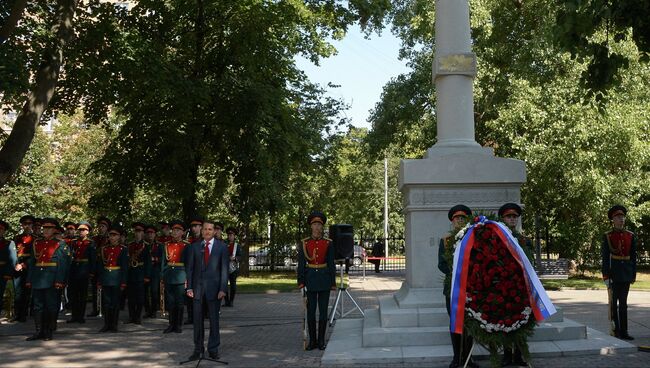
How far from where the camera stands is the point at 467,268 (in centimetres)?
749

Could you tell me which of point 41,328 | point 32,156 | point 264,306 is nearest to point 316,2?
point 264,306

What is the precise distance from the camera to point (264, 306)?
Result: 58.2 ft

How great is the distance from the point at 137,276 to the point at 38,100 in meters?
4.54

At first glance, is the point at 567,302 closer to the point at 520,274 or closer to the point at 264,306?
the point at 264,306

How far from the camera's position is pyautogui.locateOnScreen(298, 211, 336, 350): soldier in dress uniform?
10328 mm

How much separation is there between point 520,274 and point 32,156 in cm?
2825

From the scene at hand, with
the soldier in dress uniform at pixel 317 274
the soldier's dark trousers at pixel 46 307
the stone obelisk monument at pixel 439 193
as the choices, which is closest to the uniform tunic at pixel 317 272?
the soldier in dress uniform at pixel 317 274

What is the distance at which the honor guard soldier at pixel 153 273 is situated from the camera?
1476 cm

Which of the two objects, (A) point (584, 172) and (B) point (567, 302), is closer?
(B) point (567, 302)

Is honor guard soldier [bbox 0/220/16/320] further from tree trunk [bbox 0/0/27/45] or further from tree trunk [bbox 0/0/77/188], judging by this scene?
tree trunk [bbox 0/0/27/45]

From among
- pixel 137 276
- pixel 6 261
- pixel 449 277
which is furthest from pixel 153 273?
pixel 449 277

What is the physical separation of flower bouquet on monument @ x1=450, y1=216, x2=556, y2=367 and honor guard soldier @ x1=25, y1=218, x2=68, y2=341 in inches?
300

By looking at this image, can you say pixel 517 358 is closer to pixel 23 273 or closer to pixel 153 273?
pixel 153 273

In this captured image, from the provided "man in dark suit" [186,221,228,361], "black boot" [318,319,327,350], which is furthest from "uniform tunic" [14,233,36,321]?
"black boot" [318,319,327,350]
